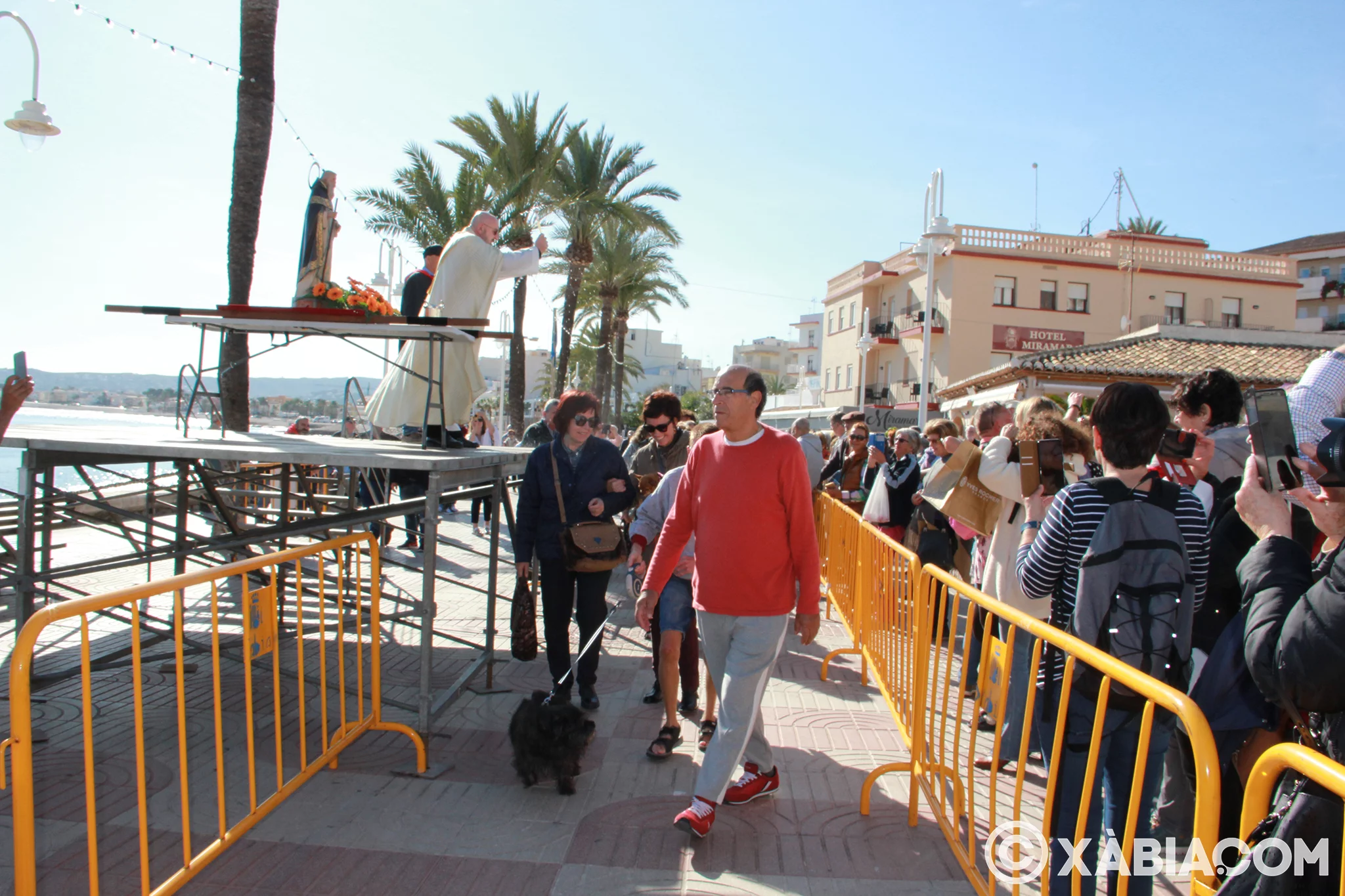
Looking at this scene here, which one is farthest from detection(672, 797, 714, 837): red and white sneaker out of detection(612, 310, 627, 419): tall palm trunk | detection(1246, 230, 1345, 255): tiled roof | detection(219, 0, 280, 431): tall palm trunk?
detection(1246, 230, 1345, 255): tiled roof

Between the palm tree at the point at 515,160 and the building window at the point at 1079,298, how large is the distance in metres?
28.1

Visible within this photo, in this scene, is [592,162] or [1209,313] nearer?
[592,162]

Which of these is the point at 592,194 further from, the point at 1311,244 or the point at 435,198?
the point at 1311,244

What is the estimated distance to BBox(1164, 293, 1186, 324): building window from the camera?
39406 mm

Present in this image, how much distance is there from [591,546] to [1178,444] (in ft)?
9.33

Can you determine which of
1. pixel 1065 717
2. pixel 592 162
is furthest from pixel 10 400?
pixel 592 162

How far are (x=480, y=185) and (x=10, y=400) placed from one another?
18.4 meters

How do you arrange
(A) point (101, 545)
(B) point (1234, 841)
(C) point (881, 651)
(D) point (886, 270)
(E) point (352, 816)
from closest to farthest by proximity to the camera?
(B) point (1234, 841) → (E) point (352, 816) → (C) point (881, 651) → (A) point (101, 545) → (D) point (886, 270)

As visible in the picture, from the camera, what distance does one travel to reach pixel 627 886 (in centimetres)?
310

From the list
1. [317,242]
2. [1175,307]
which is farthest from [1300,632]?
[1175,307]

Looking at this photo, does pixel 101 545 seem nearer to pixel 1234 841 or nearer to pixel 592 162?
pixel 1234 841

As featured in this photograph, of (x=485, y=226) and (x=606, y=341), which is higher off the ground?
(x=606, y=341)

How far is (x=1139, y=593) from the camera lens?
2643 mm

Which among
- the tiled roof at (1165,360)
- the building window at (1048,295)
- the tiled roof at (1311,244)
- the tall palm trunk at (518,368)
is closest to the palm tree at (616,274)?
the tall palm trunk at (518,368)
